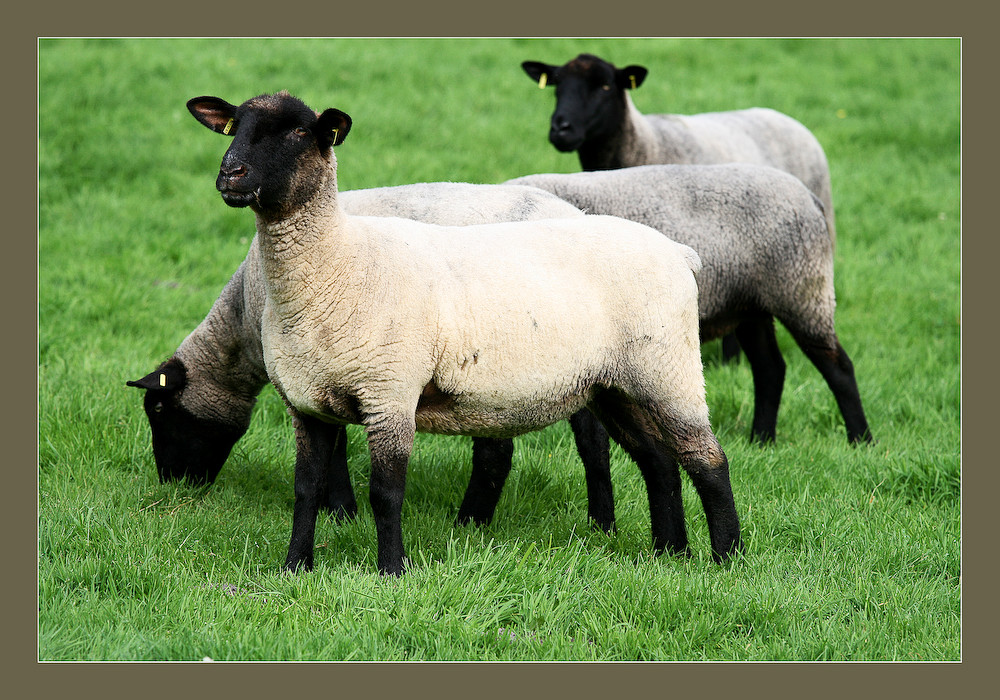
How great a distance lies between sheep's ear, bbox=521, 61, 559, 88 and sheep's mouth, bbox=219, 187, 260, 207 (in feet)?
16.5

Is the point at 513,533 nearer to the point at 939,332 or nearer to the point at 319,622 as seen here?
the point at 319,622

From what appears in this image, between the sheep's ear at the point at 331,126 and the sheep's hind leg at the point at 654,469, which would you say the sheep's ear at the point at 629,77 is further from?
the sheep's ear at the point at 331,126

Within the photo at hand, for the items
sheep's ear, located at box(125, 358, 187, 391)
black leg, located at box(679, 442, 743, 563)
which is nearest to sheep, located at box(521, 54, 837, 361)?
sheep's ear, located at box(125, 358, 187, 391)

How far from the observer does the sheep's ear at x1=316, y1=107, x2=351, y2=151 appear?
157 inches

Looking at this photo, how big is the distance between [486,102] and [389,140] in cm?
190

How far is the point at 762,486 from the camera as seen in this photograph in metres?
5.92

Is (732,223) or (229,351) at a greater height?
(732,223)

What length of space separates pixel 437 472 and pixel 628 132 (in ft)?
11.9

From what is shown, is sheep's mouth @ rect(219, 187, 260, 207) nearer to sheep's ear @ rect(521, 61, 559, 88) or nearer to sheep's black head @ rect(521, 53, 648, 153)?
sheep's black head @ rect(521, 53, 648, 153)

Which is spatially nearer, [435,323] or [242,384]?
[435,323]

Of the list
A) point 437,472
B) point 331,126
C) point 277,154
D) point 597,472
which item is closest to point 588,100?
point 437,472

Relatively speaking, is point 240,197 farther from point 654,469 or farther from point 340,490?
point 654,469

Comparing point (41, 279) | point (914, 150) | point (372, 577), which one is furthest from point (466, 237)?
point (914, 150)

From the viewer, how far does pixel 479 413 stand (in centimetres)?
444
